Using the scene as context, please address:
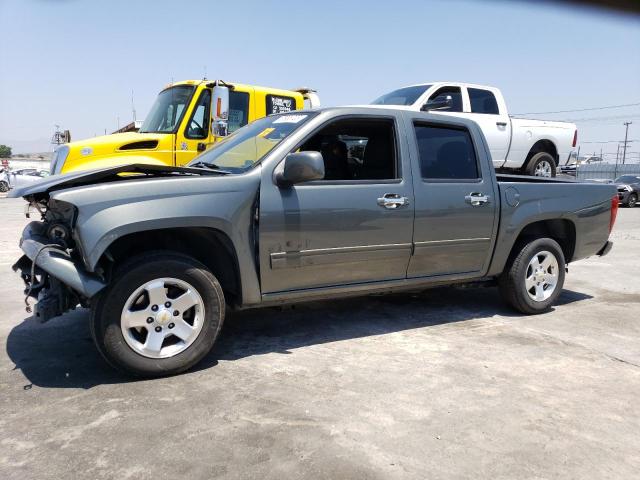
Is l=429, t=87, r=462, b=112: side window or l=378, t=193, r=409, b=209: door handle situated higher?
l=429, t=87, r=462, b=112: side window

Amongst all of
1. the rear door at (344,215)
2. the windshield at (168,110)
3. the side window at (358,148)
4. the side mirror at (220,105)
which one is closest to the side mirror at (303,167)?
the rear door at (344,215)

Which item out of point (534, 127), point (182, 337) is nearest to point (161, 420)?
point (182, 337)

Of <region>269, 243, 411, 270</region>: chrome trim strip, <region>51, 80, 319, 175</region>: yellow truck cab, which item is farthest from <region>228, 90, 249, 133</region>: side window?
<region>269, 243, 411, 270</region>: chrome trim strip

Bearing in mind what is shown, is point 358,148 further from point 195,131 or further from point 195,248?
point 195,131

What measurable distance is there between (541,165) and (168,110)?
7129 mm

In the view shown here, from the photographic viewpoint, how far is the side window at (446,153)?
4547mm

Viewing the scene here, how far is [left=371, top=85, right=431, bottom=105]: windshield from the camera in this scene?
30.5 ft

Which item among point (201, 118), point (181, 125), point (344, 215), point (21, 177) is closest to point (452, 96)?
point (201, 118)

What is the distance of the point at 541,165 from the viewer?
10672mm

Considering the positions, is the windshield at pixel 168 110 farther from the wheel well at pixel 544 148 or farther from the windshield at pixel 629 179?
the windshield at pixel 629 179

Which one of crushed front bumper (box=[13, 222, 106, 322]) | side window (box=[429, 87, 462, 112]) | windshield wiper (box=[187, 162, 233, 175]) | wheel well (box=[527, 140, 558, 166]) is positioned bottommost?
crushed front bumper (box=[13, 222, 106, 322])

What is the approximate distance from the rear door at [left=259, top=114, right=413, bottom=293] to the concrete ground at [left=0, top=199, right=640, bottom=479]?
0.61 m

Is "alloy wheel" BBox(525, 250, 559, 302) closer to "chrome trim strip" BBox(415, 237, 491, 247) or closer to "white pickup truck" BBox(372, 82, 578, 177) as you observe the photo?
"chrome trim strip" BBox(415, 237, 491, 247)

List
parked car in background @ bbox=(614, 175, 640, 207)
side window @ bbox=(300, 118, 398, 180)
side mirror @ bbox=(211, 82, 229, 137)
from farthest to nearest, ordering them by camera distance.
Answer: parked car in background @ bbox=(614, 175, 640, 207) → side mirror @ bbox=(211, 82, 229, 137) → side window @ bbox=(300, 118, 398, 180)
